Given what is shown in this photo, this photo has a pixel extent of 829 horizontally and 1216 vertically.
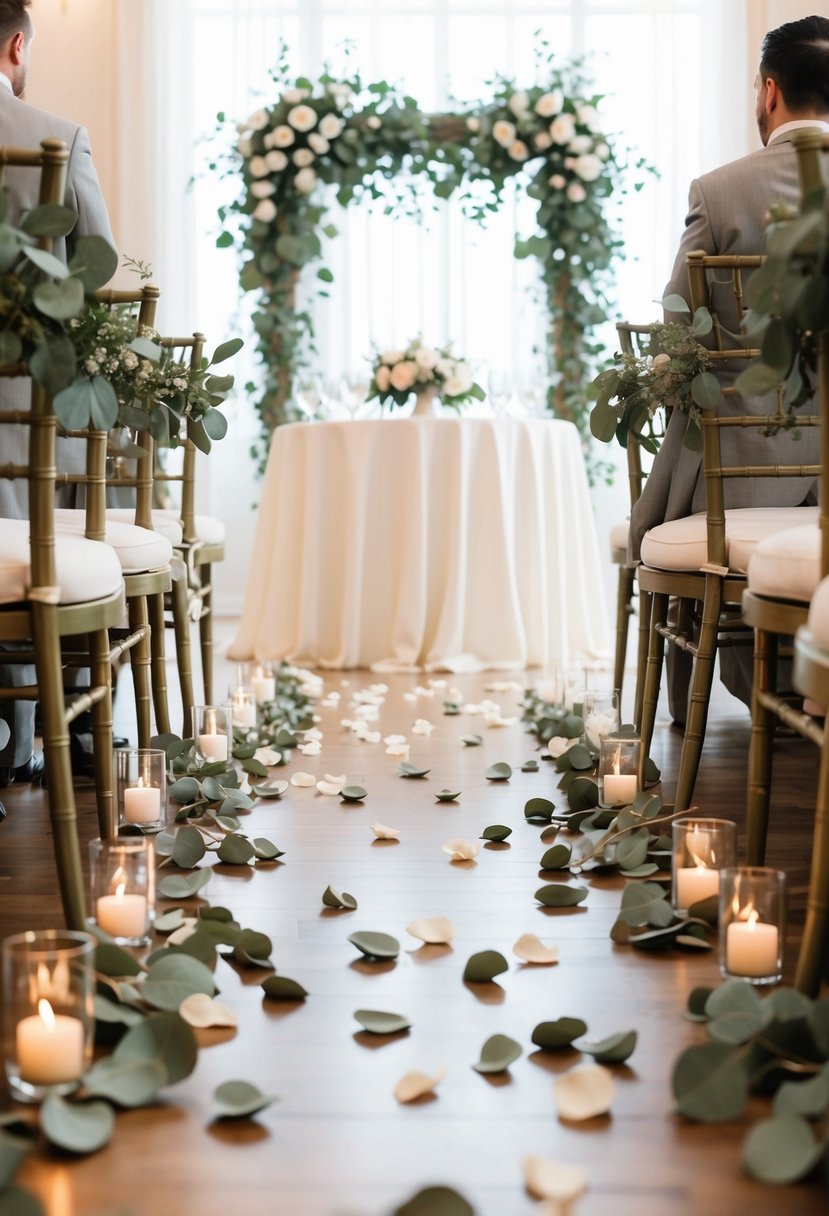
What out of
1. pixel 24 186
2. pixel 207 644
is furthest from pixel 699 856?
pixel 207 644

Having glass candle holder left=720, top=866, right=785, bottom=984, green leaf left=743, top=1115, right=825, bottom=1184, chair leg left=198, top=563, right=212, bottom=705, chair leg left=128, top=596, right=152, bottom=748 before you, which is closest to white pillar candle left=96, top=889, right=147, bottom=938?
glass candle holder left=720, top=866, right=785, bottom=984

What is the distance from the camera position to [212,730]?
2.81 metres

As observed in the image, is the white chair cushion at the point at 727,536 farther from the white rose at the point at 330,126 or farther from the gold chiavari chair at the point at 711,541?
the white rose at the point at 330,126

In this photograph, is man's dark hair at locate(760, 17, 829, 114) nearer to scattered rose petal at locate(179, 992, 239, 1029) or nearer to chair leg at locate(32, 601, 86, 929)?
chair leg at locate(32, 601, 86, 929)

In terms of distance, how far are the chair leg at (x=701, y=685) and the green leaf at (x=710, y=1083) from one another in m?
1.09

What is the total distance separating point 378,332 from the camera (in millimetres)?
6977

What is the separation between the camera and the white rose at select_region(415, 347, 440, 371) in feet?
16.8

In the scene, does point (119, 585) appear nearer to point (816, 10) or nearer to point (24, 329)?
point (24, 329)

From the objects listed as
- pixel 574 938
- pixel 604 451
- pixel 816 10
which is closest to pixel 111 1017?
pixel 574 938

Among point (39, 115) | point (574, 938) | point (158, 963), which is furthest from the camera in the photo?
point (39, 115)

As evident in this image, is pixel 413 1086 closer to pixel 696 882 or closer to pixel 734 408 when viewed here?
pixel 696 882

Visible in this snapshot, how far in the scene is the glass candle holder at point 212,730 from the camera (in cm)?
280

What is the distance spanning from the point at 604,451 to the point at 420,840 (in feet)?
15.3

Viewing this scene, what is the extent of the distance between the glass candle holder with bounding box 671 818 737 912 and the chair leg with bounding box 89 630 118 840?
0.88m
